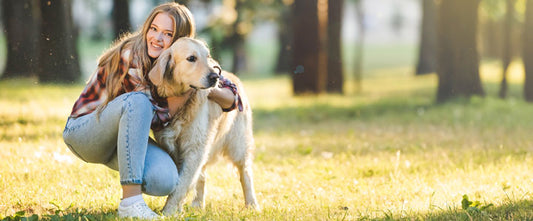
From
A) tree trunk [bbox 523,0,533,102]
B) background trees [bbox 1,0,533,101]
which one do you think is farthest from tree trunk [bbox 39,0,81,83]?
tree trunk [bbox 523,0,533,102]

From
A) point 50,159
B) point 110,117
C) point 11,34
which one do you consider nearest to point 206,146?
point 110,117

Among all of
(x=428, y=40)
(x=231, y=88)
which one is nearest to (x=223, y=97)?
(x=231, y=88)

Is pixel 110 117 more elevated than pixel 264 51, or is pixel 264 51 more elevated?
pixel 110 117

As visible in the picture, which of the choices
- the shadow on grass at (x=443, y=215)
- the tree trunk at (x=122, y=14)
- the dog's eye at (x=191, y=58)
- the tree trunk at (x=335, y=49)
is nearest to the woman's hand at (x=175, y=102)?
the dog's eye at (x=191, y=58)

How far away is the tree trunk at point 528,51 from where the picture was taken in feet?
43.9

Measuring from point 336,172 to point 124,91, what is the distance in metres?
2.45

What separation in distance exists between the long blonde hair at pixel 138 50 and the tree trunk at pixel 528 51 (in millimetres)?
11196

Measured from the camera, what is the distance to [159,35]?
417 centimetres

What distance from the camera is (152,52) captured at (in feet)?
13.6

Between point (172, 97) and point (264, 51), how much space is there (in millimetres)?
52508

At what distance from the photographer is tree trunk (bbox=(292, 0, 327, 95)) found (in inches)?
558

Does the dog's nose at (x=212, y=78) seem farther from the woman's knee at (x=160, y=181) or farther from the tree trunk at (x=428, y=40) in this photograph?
the tree trunk at (x=428, y=40)

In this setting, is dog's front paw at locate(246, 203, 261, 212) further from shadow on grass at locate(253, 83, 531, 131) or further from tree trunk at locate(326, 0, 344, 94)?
tree trunk at locate(326, 0, 344, 94)

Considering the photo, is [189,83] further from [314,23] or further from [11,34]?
[11,34]
